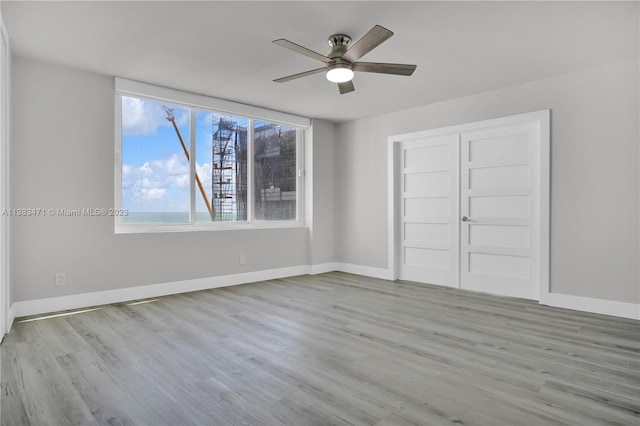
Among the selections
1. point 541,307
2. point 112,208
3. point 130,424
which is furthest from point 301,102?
point 130,424

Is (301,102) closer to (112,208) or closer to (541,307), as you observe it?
(112,208)

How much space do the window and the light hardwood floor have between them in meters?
1.24

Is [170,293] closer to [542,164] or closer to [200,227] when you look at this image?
[200,227]

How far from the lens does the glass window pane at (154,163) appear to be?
4.30 metres

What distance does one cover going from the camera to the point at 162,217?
4559 millimetres

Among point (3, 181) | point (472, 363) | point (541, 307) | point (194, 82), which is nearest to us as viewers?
point (472, 363)

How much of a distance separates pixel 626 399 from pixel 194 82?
4.47m

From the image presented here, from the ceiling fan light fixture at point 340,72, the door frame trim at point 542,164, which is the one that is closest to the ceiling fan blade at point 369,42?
the ceiling fan light fixture at point 340,72

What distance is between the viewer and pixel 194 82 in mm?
4199

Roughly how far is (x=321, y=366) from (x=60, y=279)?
2910mm

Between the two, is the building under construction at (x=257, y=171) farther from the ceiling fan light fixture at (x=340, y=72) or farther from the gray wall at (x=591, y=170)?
the gray wall at (x=591, y=170)

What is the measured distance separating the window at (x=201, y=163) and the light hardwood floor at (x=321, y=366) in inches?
48.8

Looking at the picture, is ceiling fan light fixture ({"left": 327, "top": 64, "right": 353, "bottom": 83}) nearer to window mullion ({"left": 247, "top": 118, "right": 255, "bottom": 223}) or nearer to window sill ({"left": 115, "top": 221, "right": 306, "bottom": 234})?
window mullion ({"left": 247, "top": 118, "right": 255, "bottom": 223})

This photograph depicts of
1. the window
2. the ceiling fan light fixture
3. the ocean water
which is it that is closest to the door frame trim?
the ceiling fan light fixture
